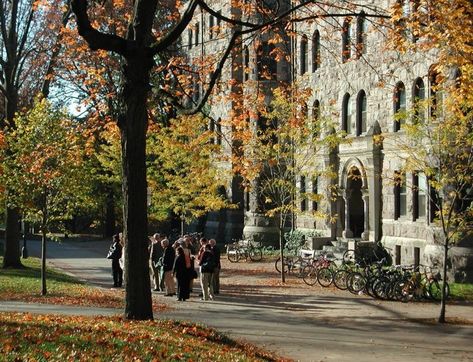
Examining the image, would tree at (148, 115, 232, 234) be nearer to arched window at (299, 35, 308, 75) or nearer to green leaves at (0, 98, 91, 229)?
arched window at (299, 35, 308, 75)

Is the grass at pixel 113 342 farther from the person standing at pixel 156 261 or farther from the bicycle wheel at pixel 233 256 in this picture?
the bicycle wheel at pixel 233 256

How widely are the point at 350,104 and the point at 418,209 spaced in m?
6.86

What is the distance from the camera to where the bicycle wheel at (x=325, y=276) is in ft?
82.6

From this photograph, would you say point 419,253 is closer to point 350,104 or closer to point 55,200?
point 350,104

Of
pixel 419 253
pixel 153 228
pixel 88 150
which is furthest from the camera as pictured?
pixel 153 228

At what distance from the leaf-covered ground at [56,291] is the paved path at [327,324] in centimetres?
159

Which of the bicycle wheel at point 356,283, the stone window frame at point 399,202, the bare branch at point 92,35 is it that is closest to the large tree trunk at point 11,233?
the bicycle wheel at point 356,283

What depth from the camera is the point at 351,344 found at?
45.3 ft

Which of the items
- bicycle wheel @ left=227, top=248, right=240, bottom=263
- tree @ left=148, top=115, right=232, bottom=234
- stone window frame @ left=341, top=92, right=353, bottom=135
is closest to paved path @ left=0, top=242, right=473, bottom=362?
tree @ left=148, top=115, right=232, bottom=234

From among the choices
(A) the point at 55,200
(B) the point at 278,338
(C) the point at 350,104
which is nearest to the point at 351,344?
(B) the point at 278,338

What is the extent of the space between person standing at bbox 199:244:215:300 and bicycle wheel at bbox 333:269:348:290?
483cm

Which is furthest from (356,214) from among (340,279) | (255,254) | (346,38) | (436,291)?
(436,291)

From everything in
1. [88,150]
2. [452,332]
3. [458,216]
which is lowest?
[452,332]

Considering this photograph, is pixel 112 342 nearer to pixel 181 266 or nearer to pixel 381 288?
pixel 181 266
